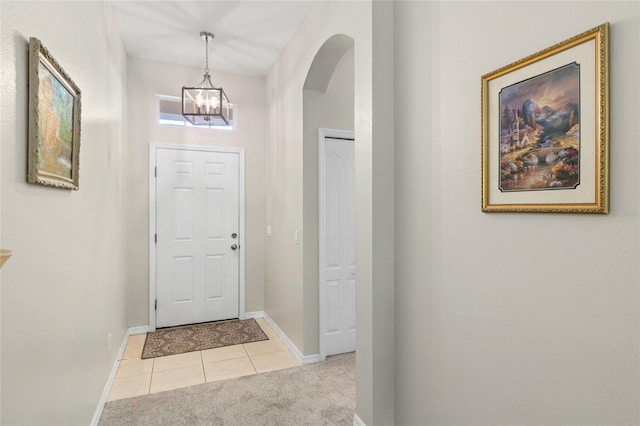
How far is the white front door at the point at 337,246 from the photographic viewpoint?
10.2ft

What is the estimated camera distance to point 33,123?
1258 mm

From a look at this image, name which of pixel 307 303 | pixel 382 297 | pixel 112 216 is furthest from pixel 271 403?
pixel 112 216

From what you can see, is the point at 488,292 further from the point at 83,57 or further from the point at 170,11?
the point at 170,11

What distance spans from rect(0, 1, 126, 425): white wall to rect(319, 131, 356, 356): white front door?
1.68 meters

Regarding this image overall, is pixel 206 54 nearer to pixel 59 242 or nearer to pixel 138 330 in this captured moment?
pixel 59 242

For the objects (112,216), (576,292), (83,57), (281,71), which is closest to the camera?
(576,292)

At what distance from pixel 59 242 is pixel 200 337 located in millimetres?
2358

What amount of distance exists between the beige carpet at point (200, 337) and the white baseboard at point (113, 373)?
0.15 metres

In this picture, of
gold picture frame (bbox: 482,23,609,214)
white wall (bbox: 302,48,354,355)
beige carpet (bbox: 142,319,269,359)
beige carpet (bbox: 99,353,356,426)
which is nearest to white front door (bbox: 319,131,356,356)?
white wall (bbox: 302,48,354,355)

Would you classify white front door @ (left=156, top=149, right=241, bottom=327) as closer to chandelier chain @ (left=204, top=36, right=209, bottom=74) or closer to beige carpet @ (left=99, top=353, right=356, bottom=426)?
chandelier chain @ (left=204, top=36, right=209, bottom=74)

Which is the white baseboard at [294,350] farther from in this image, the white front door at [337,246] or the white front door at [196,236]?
the white front door at [196,236]

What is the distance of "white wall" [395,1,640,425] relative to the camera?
1.05 metres

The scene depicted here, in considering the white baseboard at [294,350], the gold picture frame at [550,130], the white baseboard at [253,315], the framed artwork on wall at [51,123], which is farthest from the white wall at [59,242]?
the gold picture frame at [550,130]

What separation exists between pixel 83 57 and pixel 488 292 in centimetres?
243
